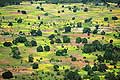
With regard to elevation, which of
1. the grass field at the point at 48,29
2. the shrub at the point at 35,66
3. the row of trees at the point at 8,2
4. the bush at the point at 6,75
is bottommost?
the grass field at the point at 48,29

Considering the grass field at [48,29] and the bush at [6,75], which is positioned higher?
the bush at [6,75]

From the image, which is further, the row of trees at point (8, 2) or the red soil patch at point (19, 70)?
the row of trees at point (8, 2)

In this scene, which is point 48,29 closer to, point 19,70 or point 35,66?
point 35,66

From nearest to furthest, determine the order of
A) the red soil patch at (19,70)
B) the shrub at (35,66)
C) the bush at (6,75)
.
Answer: the bush at (6,75), the red soil patch at (19,70), the shrub at (35,66)

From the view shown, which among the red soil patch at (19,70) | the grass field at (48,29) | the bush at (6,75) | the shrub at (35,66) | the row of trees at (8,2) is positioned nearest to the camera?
the bush at (6,75)

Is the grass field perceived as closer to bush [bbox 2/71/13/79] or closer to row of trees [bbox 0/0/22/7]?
bush [bbox 2/71/13/79]

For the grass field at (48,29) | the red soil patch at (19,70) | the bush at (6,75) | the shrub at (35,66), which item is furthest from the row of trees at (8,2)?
the bush at (6,75)

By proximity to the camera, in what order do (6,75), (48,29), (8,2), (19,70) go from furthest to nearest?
(8,2) < (48,29) < (19,70) < (6,75)

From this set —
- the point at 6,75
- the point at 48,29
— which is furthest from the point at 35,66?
the point at 48,29

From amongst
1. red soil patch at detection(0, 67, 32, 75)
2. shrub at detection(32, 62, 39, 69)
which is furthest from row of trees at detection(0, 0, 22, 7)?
red soil patch at detection(0, 67, 32, 75)

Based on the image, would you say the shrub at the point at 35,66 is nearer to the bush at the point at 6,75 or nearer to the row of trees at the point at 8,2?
the bush at the point at 6,75

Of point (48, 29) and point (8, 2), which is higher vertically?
point (8, 2)

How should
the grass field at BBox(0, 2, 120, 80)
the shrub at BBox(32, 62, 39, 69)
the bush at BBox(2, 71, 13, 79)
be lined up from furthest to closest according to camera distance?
the grass field at BBox(0, 2, 120, 80)
the shrub at BBox(32, 62, 39, 69)
the bush at BBox(2, 71, 13, 79)
